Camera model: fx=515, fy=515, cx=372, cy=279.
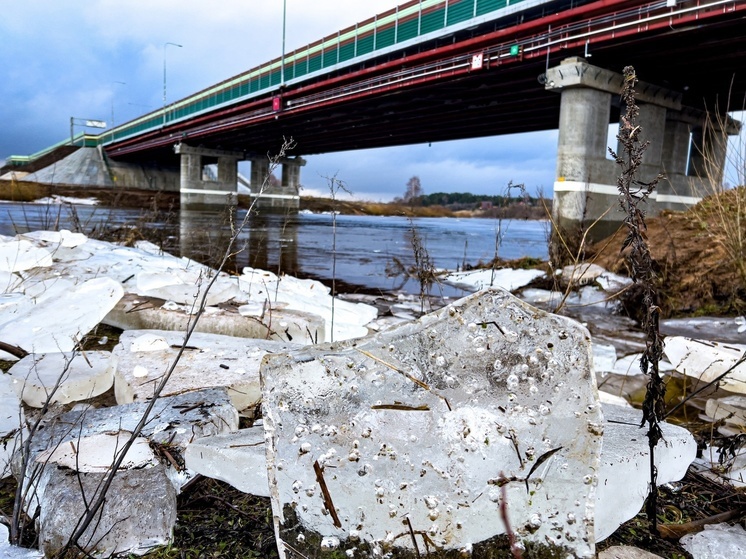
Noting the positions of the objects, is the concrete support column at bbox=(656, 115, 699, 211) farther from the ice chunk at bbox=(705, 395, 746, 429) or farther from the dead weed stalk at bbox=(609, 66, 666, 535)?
the dead weed stalk at bbox=(609, 66, 666, 535)

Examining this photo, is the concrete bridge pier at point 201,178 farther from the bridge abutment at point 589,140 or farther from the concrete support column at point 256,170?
the bridge abutment at point 589,140

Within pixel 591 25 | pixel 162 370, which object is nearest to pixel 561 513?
pixel 162 370

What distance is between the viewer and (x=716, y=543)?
118 cm

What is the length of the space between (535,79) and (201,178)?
31016 millimetres

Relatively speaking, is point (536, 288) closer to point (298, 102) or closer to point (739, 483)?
point (739, 483)

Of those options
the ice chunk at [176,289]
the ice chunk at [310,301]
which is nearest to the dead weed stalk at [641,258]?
the ice chunk at [310,301]

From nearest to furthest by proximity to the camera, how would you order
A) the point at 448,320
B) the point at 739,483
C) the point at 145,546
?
the point at 448,320 < the point at 145,546 < the point at 739,483

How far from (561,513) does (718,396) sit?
2.15 metres

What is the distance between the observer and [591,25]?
44.3ft

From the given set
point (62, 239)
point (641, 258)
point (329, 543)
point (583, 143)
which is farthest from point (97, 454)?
point (583, 143)

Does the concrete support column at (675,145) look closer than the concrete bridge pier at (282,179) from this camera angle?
Yes

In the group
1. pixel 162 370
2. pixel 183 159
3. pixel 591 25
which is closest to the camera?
pixel 162 370

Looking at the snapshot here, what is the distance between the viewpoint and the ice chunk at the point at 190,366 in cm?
195

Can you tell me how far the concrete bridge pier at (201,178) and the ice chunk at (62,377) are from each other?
37921mm
